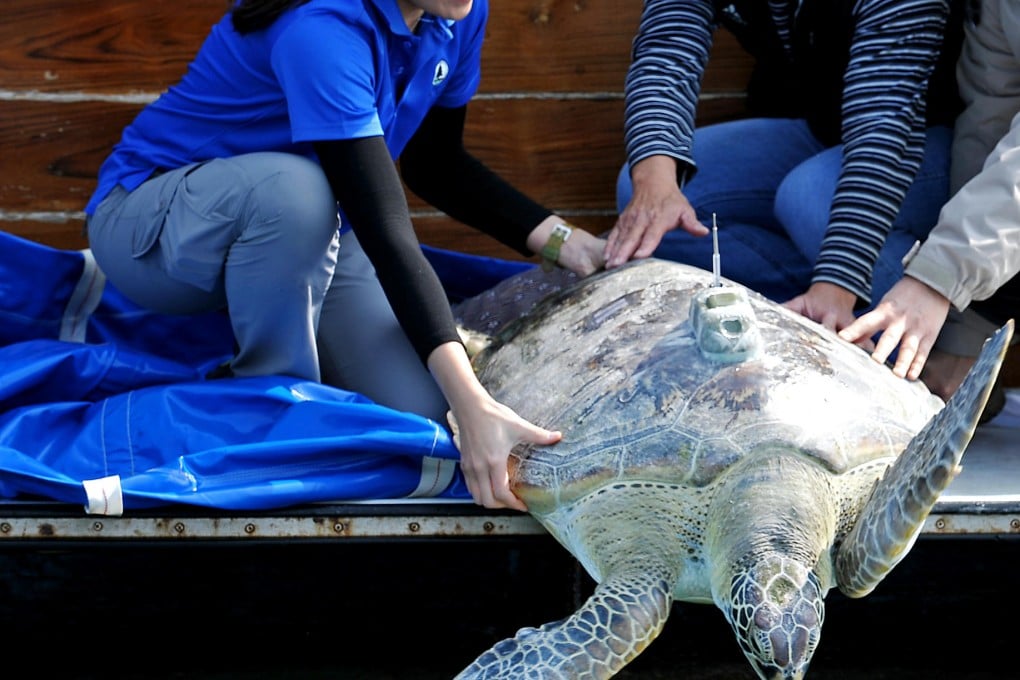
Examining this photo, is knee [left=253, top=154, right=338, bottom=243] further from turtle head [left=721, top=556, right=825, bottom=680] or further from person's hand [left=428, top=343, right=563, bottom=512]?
turtle head [left=721, top=556, right=825, bottom=680]

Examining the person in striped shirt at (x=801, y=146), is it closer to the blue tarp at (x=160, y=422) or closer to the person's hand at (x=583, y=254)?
the person's hand at (x=583, y=254)

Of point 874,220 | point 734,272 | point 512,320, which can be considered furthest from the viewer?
point 734,272

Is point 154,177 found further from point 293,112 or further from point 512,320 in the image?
point 512,320

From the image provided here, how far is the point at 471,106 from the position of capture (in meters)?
2.71

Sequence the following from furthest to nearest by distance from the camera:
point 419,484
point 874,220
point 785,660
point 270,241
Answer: point 874,220 → point 270,241 → point 419,484 → point 785,660

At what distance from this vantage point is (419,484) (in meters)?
1.80

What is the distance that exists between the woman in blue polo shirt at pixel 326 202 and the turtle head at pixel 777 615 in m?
0.38

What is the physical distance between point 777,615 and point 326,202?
98cm

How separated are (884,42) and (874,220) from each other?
0.32 m

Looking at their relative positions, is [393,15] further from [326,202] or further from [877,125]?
[877,125]

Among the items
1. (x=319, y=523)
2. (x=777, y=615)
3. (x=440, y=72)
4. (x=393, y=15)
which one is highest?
(x=393, y=15)

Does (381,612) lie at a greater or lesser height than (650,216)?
lesser

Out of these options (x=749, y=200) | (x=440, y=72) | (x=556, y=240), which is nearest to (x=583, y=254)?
(x=556, y=240)

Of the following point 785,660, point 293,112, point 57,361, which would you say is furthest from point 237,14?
point 785,660
